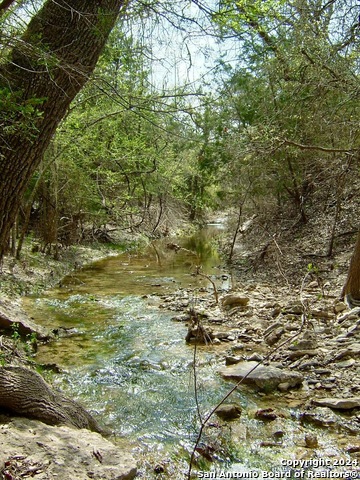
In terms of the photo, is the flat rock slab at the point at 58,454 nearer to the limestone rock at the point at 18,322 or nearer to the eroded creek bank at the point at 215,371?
the eroded creek bank at the point at 215,371

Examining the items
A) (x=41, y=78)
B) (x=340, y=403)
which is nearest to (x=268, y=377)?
(x=340, y=403)

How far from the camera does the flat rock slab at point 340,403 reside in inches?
164

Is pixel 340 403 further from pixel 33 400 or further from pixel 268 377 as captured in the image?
pixel 33 400

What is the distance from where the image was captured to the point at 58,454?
285 cm

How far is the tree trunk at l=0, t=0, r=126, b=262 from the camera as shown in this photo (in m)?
2.55

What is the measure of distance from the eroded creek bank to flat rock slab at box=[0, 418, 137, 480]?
18.6 inches

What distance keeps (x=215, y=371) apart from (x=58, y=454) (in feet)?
9.38

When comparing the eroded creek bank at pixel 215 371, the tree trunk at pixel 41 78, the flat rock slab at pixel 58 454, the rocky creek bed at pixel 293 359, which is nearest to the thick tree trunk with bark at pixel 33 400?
the flat rock slab at pixel 58 454

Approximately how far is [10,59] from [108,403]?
350cm

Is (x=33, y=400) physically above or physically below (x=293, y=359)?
below

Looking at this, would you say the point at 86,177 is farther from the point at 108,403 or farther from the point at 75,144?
the point at 108,403

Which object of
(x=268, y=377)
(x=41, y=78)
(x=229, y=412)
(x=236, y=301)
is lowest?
(x=229, y=412)

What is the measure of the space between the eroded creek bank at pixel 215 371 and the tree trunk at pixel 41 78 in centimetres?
210

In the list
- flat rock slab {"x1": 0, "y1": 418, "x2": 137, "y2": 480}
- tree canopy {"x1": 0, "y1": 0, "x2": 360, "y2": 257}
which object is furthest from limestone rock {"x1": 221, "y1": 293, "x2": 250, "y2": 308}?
flat rock slab {"x1": 0, "y1": 418, "x2": 137, "y2": 480}
